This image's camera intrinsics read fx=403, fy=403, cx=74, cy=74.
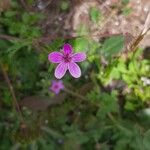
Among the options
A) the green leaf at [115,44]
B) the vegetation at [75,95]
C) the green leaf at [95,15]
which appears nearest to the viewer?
the green leaf at [115,44]

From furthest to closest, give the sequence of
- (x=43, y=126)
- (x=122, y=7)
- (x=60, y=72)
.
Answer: (x=122, y=7) < (x=43, y=126) < (x=60, y=72)

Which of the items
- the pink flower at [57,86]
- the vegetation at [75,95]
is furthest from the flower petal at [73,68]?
the pink flower at [57,86]

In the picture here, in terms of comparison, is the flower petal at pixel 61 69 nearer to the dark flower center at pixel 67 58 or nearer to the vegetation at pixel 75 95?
the dark flower center at pixel 67 58

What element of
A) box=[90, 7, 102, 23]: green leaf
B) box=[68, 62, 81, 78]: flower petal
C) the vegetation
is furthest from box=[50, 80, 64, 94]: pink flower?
box=[68, 62, 81, 78]: flower petal

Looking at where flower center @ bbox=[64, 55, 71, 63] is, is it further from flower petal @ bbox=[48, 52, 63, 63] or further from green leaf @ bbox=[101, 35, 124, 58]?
green leaf @ bbox=[101, 35, 124, 58]

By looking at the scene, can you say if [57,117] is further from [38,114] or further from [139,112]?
[139,112]

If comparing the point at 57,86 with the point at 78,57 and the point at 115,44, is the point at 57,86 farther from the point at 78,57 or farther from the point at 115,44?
the point at 78,57

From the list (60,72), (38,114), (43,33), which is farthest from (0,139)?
(60,72)
